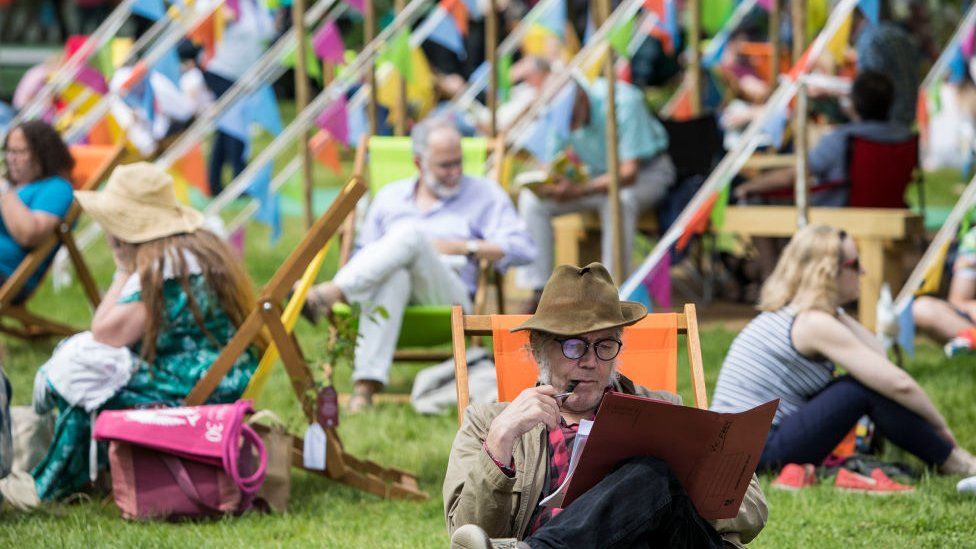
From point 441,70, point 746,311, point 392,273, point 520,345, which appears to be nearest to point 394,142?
point 392,273

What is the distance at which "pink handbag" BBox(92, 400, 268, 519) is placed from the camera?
179 inches

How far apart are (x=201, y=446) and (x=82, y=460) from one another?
59 centimetres

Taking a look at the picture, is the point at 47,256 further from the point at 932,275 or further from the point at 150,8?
the point at 932,275

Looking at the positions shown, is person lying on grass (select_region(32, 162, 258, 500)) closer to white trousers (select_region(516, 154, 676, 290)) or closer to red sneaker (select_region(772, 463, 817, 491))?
red sneaker (select_region(772, 463, 817, 491))

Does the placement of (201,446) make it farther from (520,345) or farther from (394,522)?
(520,345)

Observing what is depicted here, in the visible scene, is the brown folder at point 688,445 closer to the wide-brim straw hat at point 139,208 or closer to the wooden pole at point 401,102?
the wide-brim straw hat at point 139,208

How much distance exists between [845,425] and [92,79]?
5545 mm

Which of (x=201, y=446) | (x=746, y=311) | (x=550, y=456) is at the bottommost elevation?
(x=746, y=311)

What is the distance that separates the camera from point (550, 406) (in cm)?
326

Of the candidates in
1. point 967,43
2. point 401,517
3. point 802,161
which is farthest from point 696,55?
point 401,517

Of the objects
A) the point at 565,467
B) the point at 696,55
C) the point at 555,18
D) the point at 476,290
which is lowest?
the point at 476,290

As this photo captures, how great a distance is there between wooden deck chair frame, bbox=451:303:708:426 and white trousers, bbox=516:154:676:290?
140 inches

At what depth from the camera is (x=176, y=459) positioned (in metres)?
4.59

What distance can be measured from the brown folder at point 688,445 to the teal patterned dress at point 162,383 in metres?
1.96
